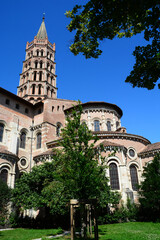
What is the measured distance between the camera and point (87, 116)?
97.6ft

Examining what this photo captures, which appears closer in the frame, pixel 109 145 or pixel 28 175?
pixel 28 175

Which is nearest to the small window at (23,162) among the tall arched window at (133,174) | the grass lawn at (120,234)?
the grass lawn at (120,234)

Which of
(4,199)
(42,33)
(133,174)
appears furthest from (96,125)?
(42,33)

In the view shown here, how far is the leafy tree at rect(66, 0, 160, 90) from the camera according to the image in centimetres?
564

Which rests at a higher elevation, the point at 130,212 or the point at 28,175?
the point at 28,175

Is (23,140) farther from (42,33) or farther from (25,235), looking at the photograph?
(42,33)

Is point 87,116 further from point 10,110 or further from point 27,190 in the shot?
point 27,190

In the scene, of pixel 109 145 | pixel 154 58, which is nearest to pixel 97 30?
pixel 154 58

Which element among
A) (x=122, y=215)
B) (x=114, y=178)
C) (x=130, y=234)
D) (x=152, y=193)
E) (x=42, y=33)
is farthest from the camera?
(x=42, y=33)

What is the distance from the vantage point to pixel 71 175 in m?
9.16

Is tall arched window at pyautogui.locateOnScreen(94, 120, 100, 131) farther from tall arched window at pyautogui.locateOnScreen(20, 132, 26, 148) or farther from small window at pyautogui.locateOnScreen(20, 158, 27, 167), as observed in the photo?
small window at pyautogui.locateOnScreen(20, 158, 27, 167)

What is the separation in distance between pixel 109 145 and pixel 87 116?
992 centimetres

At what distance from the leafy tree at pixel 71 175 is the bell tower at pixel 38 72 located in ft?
77.1

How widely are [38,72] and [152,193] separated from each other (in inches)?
1399
